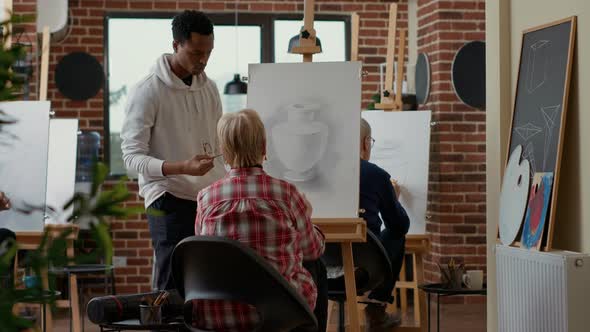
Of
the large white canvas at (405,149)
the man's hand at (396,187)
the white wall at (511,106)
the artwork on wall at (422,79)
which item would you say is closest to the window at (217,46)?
the artwork on wall at (422,79)

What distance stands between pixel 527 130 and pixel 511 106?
334mm

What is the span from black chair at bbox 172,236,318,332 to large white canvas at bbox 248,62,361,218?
4.21ft

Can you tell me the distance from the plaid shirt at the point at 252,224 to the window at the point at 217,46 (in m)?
5.18

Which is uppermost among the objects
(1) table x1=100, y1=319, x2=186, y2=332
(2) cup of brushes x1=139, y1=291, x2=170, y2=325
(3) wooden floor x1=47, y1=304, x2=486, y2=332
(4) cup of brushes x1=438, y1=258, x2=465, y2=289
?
(2) cup of brushes x1=139, y1=291, x2=170, y2=325

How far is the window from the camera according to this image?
26.4 feet

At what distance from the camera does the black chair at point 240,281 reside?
2645 millimetres

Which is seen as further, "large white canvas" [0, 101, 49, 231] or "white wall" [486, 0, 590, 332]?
"large white canvas" [0, 101, 49, 231]

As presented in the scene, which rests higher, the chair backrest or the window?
the window

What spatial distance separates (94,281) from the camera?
7.88m

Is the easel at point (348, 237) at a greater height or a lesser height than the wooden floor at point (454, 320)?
greater

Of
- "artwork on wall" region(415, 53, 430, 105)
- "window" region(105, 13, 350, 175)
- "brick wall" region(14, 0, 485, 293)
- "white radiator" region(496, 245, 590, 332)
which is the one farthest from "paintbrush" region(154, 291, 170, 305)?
"window" region(105, 13, 350, 175)

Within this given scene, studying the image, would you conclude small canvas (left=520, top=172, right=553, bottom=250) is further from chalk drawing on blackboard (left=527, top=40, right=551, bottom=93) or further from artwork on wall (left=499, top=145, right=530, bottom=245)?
chalk drawing on blackboard (left=527, top=40, right=551, bottom=93)

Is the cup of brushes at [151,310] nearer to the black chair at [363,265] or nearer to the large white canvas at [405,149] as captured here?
the black chair at [363,265]

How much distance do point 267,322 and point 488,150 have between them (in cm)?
192
